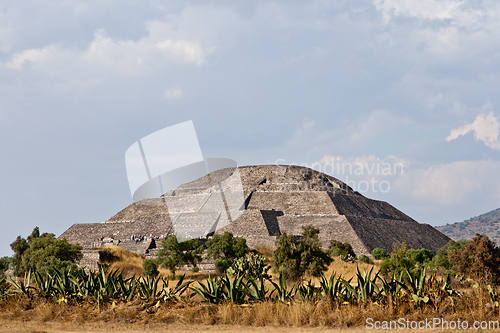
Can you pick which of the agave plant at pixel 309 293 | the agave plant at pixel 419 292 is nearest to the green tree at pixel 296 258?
the agave plant at pixel 309 293

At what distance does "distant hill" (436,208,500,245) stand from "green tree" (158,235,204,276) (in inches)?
5381

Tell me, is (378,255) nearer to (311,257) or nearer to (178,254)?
(311,257)

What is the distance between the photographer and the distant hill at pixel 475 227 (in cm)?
15625

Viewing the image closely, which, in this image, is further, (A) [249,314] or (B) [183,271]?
(B) [183,271]

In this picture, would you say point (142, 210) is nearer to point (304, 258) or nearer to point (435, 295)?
point (304, 258)

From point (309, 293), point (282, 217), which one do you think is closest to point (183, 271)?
point (282, 217)

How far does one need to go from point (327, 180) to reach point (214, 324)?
5838 centimetres

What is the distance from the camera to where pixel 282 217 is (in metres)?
51.0

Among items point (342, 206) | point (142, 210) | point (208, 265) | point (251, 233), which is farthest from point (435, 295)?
point (142, 210)

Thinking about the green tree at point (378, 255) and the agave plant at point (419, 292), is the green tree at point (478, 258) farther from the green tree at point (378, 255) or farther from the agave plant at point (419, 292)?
the agave plant at point (419, 292)

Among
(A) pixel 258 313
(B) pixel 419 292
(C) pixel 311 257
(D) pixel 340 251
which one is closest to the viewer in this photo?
(A) pixel 258 313

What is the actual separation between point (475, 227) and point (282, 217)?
143 m

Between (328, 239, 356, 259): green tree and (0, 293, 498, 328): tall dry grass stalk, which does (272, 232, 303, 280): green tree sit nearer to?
(328, 239, 356, 259): green tree

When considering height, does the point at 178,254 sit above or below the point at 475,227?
below
